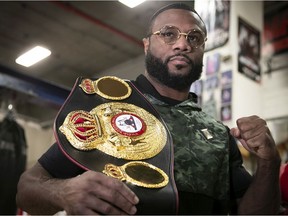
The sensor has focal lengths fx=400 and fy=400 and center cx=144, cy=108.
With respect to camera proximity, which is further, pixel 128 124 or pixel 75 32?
pixel 75 32

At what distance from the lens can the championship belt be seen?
34.2 inches

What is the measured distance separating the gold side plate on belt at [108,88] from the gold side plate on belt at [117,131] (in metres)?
0.04

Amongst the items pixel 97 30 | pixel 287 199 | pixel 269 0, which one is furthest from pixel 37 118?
pixel 287 199

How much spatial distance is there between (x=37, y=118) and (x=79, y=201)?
7167 mm

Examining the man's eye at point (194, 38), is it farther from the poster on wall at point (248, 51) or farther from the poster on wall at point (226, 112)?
the poster on wall at point (248, 51)

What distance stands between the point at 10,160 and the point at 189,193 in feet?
7.28

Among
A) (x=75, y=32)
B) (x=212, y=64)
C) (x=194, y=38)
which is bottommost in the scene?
(x=194, y=38)

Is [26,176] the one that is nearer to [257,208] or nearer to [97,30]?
[257,208]

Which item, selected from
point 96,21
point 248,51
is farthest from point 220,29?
point 96,21

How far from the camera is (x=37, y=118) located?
7664mm

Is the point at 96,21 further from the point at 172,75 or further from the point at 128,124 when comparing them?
the point at 128,124

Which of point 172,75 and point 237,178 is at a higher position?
point 172,75

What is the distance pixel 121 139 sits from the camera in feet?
3.16

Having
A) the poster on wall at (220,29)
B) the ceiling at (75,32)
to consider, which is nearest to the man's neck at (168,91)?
the poster on wall at (220,29)
